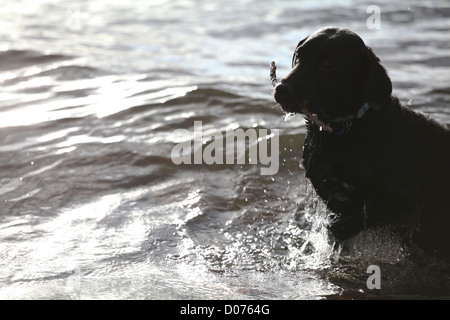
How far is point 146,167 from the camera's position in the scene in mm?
6953

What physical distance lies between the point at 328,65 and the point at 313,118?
1.11 ft

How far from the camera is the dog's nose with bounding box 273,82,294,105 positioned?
4312 millimetres

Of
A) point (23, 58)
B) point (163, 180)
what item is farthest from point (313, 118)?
point (23, 58)

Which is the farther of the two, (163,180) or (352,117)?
(163,180)

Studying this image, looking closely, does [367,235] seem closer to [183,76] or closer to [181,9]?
[183,76]

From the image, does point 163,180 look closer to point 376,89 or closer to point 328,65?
point 328,65

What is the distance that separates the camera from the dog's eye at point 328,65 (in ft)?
14.6

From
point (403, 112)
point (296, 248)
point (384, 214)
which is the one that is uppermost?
point (403, 112)

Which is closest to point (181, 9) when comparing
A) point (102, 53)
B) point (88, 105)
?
point (102, 53)

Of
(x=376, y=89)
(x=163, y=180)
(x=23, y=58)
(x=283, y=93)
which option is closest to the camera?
(x=283, y=93)

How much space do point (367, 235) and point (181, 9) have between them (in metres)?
12.6

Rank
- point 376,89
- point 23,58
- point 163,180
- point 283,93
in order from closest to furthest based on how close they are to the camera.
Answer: point 283,93
point 376,89
point 163,180
point 23,58

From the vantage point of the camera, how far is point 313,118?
14.8ft

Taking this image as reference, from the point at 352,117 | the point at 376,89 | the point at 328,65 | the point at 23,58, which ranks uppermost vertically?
the point at 328,65
